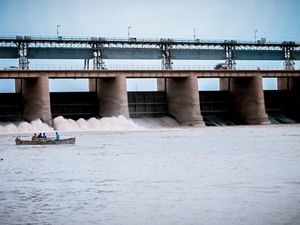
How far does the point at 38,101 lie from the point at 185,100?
1775 centimetres

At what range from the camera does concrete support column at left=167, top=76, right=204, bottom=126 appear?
241ft

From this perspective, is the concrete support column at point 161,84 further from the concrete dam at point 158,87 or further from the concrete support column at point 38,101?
the concrete support column at point 38,101

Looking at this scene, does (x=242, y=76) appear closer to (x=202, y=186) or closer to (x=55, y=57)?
(x=55, y=57)

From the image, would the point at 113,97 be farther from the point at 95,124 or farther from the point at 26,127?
the point at 26,127

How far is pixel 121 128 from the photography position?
225 ft

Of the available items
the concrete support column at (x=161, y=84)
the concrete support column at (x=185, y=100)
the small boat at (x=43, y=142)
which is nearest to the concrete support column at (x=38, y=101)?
the concrete support column at (x=185, y=100)

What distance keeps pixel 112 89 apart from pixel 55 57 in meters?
9.34

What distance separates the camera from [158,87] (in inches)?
3174

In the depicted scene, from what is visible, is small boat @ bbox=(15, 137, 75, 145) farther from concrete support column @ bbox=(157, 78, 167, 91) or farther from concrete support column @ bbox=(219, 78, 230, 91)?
concrete support column @ bbox=(219, 78, 230, 91)

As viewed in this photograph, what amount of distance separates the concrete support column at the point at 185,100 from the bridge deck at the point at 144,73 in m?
1.44

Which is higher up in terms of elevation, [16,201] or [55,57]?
[55,57]

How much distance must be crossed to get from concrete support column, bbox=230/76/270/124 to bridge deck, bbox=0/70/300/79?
1.58 meters

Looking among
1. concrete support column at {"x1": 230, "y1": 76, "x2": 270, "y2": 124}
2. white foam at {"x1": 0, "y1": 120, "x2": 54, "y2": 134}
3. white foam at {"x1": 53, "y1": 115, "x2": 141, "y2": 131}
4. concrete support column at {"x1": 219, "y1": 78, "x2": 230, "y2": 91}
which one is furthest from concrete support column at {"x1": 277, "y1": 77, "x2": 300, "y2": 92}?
white foam at {"x1": 0, "y1": 120, "x2": 54, "y2": 134}

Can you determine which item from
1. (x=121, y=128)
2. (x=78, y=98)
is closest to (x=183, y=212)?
(x=121, y=128)
